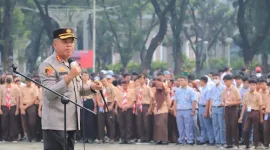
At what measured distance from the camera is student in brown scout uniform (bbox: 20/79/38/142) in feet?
65.8

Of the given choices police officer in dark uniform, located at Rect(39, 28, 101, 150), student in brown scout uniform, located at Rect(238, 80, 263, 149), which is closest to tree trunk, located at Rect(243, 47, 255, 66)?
student in brown scout uniform, located at Rect(238, 80, 263, 149)

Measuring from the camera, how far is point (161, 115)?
19.2m

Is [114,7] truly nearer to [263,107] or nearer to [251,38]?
[251,38]

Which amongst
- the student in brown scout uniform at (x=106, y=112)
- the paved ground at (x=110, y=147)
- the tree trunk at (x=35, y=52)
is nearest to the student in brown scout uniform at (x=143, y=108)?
the student in brown scout uniform at (x=106, y=112)

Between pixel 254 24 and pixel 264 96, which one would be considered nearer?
pixel 264 96

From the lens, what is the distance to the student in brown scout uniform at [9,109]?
2025cm

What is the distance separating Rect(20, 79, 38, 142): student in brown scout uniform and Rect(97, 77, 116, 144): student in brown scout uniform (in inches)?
73.4

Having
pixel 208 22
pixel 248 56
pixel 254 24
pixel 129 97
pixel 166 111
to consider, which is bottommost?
pixel 166 111

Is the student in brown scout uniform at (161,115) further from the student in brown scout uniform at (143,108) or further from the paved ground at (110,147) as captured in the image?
the paved ground at (110,147)

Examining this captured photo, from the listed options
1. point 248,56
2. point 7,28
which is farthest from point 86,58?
point 248,56

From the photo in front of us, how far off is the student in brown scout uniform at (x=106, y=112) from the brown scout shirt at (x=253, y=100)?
4048 millimetres

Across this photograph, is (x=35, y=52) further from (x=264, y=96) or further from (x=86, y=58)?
(x=264, y=96)

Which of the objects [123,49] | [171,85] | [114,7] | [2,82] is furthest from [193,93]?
[123,49]

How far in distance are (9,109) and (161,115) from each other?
4.46m
